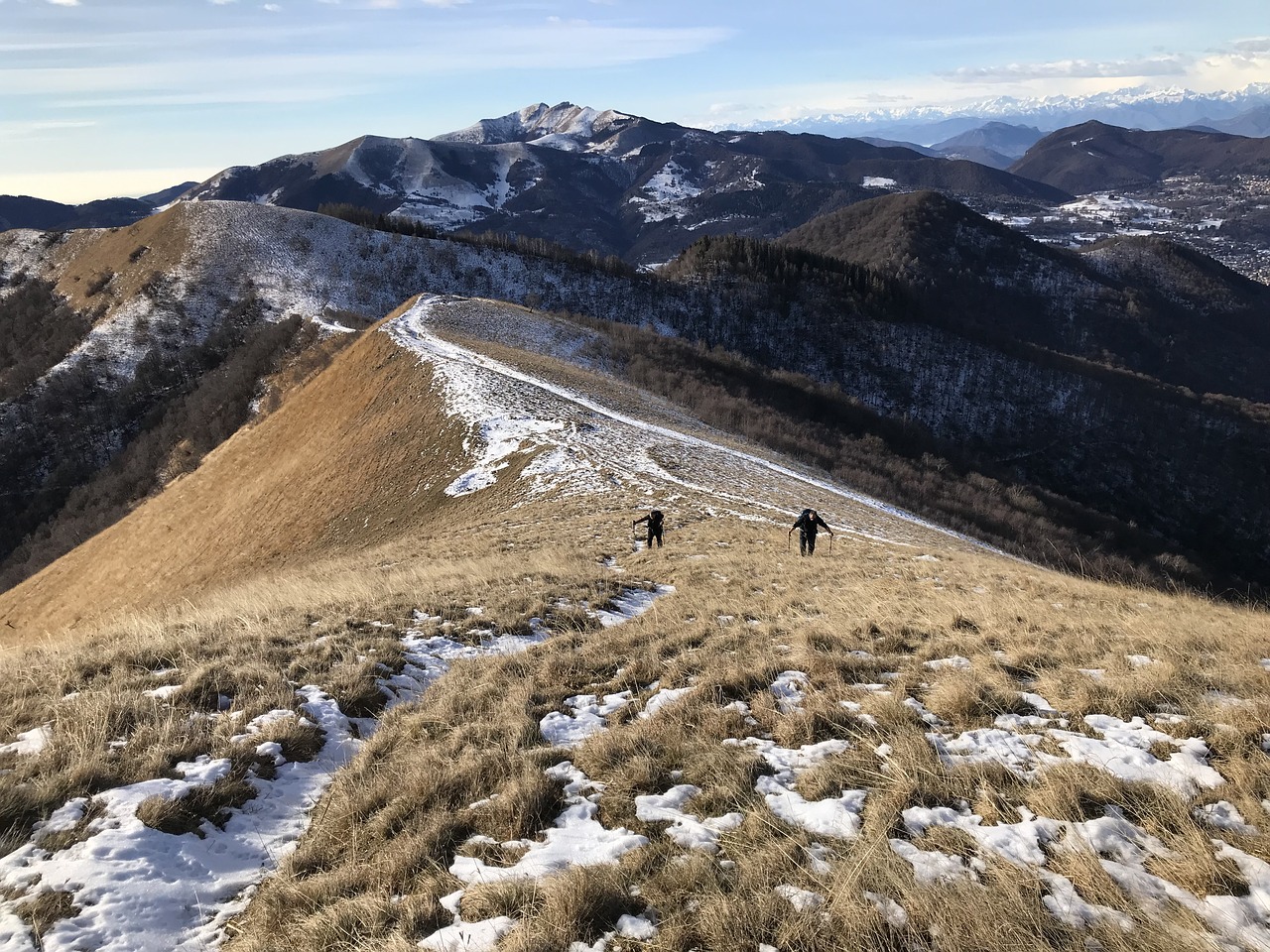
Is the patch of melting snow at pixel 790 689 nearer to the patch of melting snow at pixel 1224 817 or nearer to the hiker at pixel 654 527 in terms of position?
the patch of melting snow at pixel 1224 817

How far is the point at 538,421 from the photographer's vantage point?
3156 centimetres

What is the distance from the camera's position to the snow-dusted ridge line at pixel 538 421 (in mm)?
29070

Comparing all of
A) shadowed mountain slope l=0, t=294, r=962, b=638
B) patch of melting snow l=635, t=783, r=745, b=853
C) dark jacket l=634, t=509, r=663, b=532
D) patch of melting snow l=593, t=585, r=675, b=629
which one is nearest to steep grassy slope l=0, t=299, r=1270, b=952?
patch of melting snow l=635, t=783, r=745, b=853

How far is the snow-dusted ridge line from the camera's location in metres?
29.1

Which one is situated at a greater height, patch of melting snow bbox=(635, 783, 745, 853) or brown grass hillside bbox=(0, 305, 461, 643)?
patch of melting snow bbox=(635, 783, 745, 853)

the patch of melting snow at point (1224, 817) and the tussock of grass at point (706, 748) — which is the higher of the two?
the patch of melting snow at point (1224, 817)

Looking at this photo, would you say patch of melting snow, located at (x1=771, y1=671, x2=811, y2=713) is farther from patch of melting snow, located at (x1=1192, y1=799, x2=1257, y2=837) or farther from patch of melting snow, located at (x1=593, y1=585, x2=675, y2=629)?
patch of melting snow, located at (x1=593, y1=585, x2=675, y2=629)

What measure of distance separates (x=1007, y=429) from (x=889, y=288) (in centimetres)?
4348

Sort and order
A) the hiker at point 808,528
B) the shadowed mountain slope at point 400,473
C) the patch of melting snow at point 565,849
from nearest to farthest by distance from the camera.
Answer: the patch of melting snow at point 565,849 < the hiker at point 808,528 < the shadowed mountain slope at point 400,473

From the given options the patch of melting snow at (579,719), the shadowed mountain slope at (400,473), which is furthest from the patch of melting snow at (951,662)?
the shadowed mountain slope at (400,473)

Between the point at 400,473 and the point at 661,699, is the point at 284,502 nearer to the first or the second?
the point at 400,473

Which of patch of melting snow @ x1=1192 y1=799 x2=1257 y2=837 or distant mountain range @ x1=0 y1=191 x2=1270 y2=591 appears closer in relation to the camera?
patch of melting snow @ x1=1192 y1=799 x2=1257 y2=837

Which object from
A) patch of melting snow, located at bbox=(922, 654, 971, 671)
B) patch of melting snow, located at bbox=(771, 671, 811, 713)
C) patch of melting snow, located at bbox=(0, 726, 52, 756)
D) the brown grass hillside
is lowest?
the brown grass hillside

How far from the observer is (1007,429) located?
100 m
